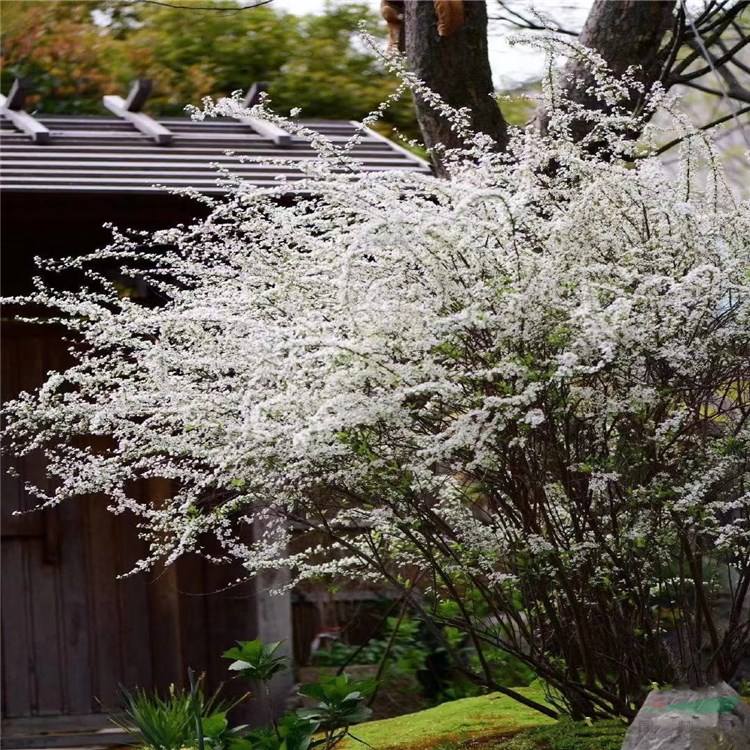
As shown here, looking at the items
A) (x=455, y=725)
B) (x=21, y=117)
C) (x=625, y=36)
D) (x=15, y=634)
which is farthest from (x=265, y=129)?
(x=455, y=725)

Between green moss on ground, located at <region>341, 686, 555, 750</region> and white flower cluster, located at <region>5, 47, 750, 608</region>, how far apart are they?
817 mm

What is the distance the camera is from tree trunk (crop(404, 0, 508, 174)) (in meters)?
5.22

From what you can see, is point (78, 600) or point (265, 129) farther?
point (265, 129)

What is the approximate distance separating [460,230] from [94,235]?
2.98 metres

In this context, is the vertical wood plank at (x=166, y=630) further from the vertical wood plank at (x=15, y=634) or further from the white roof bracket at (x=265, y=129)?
the white roof bracket at (x=265, y=129)

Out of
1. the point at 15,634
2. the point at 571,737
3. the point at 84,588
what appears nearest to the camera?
the point at 571,737

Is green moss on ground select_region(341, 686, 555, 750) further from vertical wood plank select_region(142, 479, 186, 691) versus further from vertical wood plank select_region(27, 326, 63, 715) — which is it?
vertical wood plank select_region(27, 326, 63, 715)

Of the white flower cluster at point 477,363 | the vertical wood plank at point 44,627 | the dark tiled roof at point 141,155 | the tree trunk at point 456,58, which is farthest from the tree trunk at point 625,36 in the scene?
the vertical wood plank at point 44,627

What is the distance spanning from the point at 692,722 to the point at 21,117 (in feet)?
15.6

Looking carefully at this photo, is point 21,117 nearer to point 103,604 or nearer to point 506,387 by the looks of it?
point 103,604

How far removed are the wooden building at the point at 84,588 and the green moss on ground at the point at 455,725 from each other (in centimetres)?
100

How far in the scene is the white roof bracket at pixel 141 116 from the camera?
654 cm

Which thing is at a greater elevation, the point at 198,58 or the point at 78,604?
the point at 198,58

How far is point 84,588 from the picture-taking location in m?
6.18
